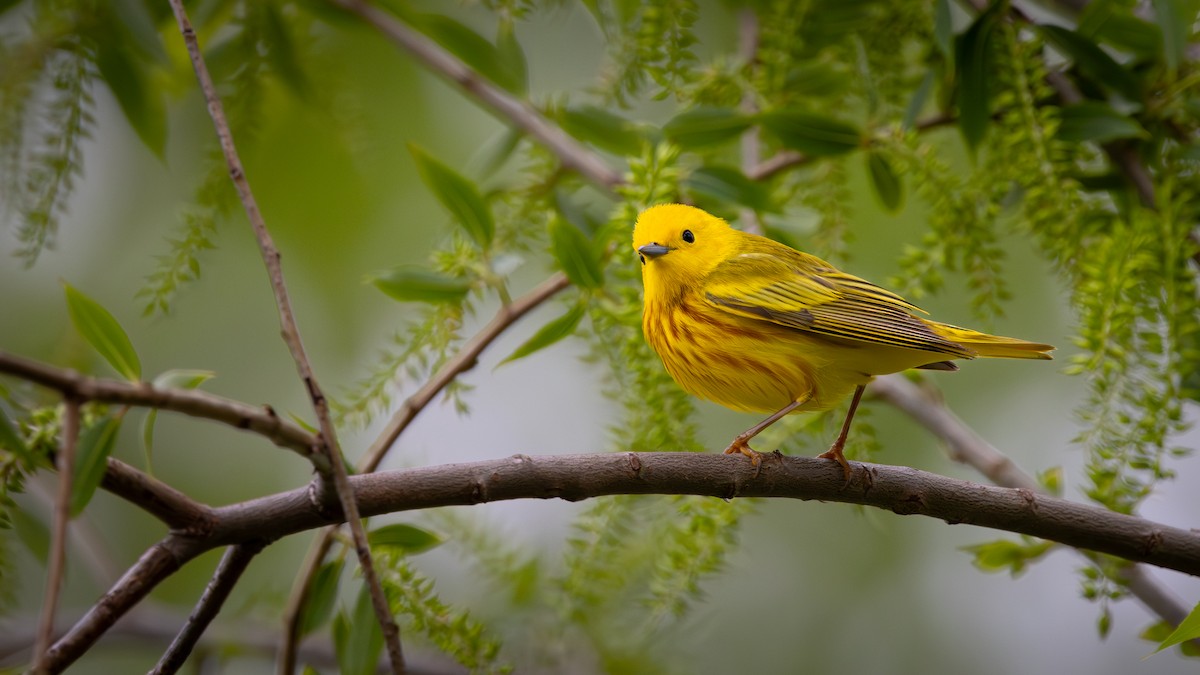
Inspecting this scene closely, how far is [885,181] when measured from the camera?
6.53ft

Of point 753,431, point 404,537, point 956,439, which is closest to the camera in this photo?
point 404,537

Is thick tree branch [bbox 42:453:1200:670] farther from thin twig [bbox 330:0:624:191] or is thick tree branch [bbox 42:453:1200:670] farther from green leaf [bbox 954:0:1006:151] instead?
thin twig [bbox 330:0:624:191]

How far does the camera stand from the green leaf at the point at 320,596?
152 cm

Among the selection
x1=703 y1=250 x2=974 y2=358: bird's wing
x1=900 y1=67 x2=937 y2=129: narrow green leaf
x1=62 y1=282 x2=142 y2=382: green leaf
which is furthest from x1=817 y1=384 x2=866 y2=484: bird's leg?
x1=62 y1=282 x2=142 y2=382: green leaf

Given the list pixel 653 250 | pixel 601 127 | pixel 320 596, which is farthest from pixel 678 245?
pixel 320 596

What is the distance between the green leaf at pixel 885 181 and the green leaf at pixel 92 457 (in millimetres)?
1440

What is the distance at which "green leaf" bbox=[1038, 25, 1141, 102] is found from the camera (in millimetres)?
1792

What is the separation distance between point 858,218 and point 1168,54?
1.78 m

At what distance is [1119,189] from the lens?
1.85 m

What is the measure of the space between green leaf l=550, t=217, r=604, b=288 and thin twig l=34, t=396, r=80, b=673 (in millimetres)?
858

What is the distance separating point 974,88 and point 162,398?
4.93ft

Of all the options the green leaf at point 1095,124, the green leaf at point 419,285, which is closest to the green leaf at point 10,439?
the green leaf at point 419,285

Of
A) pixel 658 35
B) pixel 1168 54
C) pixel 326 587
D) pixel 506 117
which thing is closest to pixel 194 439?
pixel 506 117

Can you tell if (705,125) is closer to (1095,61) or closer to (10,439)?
(1095,61)
